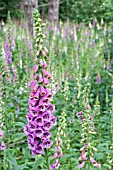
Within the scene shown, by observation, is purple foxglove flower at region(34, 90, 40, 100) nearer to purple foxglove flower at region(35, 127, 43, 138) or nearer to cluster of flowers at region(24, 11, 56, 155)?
cluster of flowers at region(24, 11, 56, 155)

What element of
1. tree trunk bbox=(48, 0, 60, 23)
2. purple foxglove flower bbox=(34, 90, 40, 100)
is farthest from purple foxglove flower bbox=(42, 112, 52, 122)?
tree trunk bbox=(48, 0, 60, 23)

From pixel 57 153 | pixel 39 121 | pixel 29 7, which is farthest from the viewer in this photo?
pixel 29 7

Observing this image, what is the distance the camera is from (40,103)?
2426 mm

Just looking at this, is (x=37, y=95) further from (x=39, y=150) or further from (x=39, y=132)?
(x=39, y=150)

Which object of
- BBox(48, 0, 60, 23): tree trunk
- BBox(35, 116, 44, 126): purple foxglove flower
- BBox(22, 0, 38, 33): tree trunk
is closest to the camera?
BBox(35, 116, 44, 126): purple foxglove flower

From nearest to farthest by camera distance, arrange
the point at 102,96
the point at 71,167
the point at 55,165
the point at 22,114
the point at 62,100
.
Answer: the point at 55,165 → the point at 71,167 → the point at 22,114 → the point at 62,100 → the point at 102,96

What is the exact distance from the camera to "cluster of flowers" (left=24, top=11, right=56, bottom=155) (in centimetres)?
242

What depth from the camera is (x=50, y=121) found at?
2.44 m

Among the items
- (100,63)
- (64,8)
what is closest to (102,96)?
A: (100,63)

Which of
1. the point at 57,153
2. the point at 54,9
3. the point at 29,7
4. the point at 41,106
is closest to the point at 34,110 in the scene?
the point at 41,106

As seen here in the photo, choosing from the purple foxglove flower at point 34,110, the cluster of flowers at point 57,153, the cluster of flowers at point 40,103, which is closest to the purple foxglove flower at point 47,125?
the cluster of flowers at point 40,103

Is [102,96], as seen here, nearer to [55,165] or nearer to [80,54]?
[80,54]

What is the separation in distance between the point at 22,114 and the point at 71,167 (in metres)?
1.49

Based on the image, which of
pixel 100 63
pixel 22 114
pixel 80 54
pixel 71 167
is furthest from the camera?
pixel 80 54
